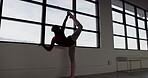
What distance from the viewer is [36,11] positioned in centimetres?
304

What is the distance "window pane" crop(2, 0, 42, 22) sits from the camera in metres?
2.70

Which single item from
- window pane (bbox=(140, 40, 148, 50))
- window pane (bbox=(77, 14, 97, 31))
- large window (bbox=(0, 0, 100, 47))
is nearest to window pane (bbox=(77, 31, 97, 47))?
large window (bbox=(0, 0, 100, 47))

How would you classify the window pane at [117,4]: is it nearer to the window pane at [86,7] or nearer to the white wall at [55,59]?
the white wall at [55,59]

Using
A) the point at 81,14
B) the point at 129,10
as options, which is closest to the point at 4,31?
the point at 81,14

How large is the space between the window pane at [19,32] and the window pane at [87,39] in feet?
3.84

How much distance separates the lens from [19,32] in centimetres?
279

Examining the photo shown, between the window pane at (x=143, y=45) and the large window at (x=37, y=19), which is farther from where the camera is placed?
the window pane at (x=143, y=45)

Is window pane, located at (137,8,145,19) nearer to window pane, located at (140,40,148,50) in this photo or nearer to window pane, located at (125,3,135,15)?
window pane, located at (125,3,135,15)

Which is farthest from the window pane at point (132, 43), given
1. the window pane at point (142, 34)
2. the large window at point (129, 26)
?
the window pane at point (142, 34)

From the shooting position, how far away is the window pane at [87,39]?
369cm

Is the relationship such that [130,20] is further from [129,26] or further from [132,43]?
[132,43]

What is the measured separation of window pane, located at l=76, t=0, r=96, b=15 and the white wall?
0.90ft

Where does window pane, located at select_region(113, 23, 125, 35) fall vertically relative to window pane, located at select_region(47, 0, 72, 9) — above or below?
below

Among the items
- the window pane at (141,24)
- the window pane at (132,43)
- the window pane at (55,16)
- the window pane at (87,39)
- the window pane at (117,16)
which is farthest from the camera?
the window pane at (141,24)
